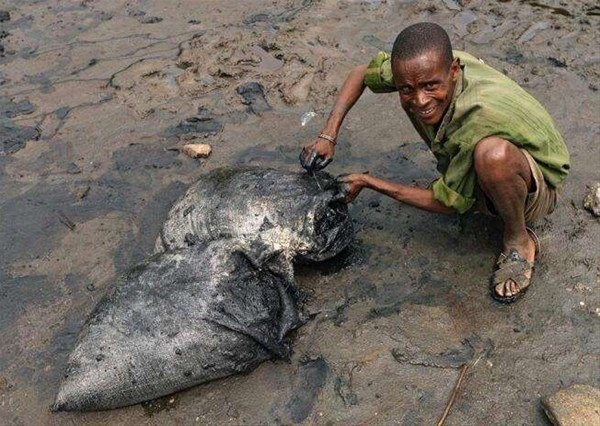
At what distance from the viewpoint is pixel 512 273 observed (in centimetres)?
272

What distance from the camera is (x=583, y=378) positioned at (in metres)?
2.38

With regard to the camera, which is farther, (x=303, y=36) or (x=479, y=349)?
(x=303, y=36)

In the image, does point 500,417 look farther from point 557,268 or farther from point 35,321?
point 35,321

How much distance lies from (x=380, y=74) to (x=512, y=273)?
118 centimetres

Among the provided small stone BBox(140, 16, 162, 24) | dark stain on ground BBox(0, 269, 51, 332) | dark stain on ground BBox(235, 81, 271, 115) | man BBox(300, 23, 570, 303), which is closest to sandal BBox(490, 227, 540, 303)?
Answer: man BBox(300, 23, 570, 303)

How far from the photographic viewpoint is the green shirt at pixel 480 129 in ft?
7.72

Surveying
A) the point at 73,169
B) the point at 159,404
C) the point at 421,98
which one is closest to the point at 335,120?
the point at 421,98

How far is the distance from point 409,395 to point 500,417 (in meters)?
0.36

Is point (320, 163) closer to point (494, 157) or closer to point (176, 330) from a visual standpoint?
point (494, 157)

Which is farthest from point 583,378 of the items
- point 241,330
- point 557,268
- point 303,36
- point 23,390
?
point 303,36

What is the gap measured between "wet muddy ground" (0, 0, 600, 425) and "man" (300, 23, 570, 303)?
0.92 ft

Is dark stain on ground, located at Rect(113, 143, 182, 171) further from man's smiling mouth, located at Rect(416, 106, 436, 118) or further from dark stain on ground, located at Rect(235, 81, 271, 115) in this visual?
man's smiling mouth, located at Rect(416, 106, 436, 118)

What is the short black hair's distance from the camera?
2.29 m

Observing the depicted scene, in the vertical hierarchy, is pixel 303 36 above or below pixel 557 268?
above
